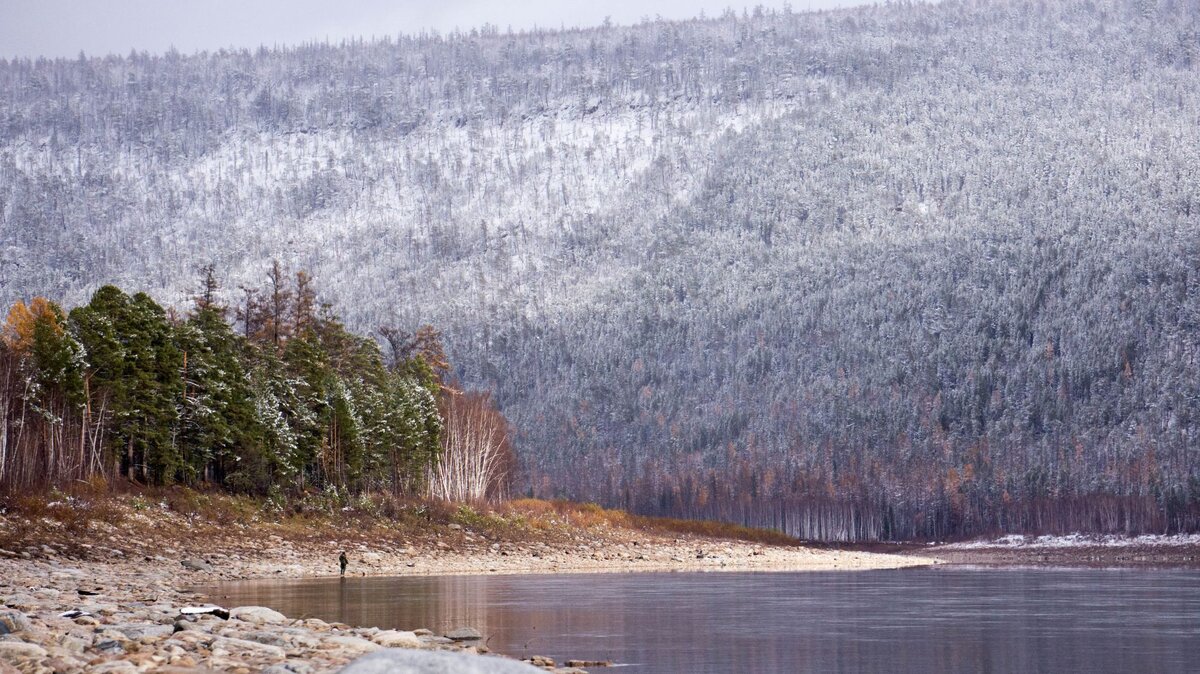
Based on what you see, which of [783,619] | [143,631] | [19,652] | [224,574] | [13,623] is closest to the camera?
[19,652]

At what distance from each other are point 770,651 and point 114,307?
4930 centimetres

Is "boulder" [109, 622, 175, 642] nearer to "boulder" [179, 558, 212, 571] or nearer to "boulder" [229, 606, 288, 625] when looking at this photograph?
"boulder" [229, 606, 288, 625]

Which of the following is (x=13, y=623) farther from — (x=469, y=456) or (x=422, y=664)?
(x=469, y=456)

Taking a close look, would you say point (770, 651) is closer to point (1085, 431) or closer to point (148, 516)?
point (148, 516)

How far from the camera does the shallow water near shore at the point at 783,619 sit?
27.1 metres

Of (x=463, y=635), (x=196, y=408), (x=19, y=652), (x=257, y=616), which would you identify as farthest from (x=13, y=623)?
(x=196, y=408)

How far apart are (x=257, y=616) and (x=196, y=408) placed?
141ft

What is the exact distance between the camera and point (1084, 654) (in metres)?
28.0

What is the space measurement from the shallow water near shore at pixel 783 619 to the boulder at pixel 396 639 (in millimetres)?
2129

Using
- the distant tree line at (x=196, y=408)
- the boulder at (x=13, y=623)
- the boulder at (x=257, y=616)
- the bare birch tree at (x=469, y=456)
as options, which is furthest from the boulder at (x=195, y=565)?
the bare birch tree at (x=469, y=456)

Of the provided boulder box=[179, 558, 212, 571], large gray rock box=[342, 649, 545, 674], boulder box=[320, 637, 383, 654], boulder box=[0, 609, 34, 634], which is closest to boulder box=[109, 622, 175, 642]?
boulder box=[0, 609, 34, 634]

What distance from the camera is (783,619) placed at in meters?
36.5

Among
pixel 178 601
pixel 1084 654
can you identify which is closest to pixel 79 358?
pixel 178 601

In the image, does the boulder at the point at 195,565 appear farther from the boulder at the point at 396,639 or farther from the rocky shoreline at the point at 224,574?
the boulder at the point at 396,639
